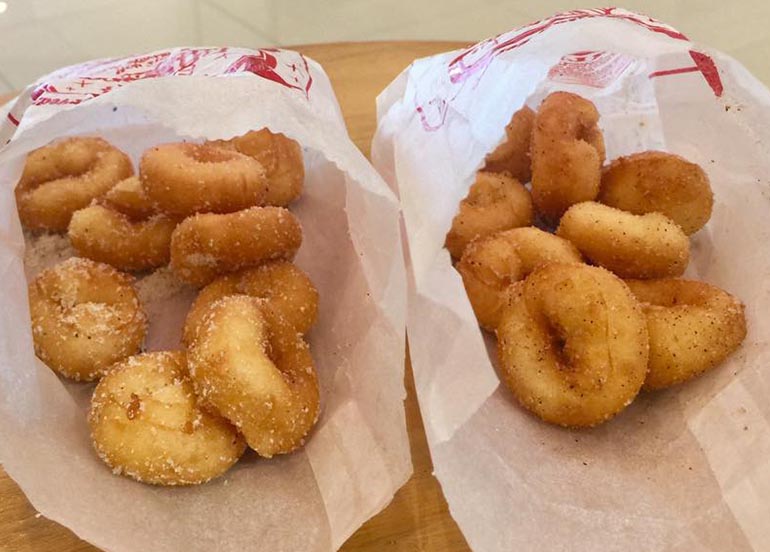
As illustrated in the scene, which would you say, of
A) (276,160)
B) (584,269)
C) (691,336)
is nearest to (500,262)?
(584,269)

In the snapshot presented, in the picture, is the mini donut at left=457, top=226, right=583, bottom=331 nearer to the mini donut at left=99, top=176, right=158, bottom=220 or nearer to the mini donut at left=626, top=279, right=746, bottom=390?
the mini donut at left=626, top=279, right=746, bottom=390

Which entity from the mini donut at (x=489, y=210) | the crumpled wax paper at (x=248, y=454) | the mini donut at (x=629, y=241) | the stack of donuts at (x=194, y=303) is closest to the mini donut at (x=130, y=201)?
the stack of donuts at (x=194, y=303)

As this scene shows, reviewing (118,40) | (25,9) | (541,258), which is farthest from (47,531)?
(25,9)

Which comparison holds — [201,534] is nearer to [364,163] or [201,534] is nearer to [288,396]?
[288,396]

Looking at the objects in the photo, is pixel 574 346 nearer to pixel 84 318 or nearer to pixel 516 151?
pixel 516 151

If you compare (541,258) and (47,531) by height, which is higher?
(541,258)

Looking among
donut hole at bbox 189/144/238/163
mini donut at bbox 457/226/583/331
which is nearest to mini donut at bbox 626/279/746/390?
mini donut at bbox 457/226/583/331

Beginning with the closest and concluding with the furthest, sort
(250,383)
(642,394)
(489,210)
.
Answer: (250,383)
(642,394)
(489,210)
